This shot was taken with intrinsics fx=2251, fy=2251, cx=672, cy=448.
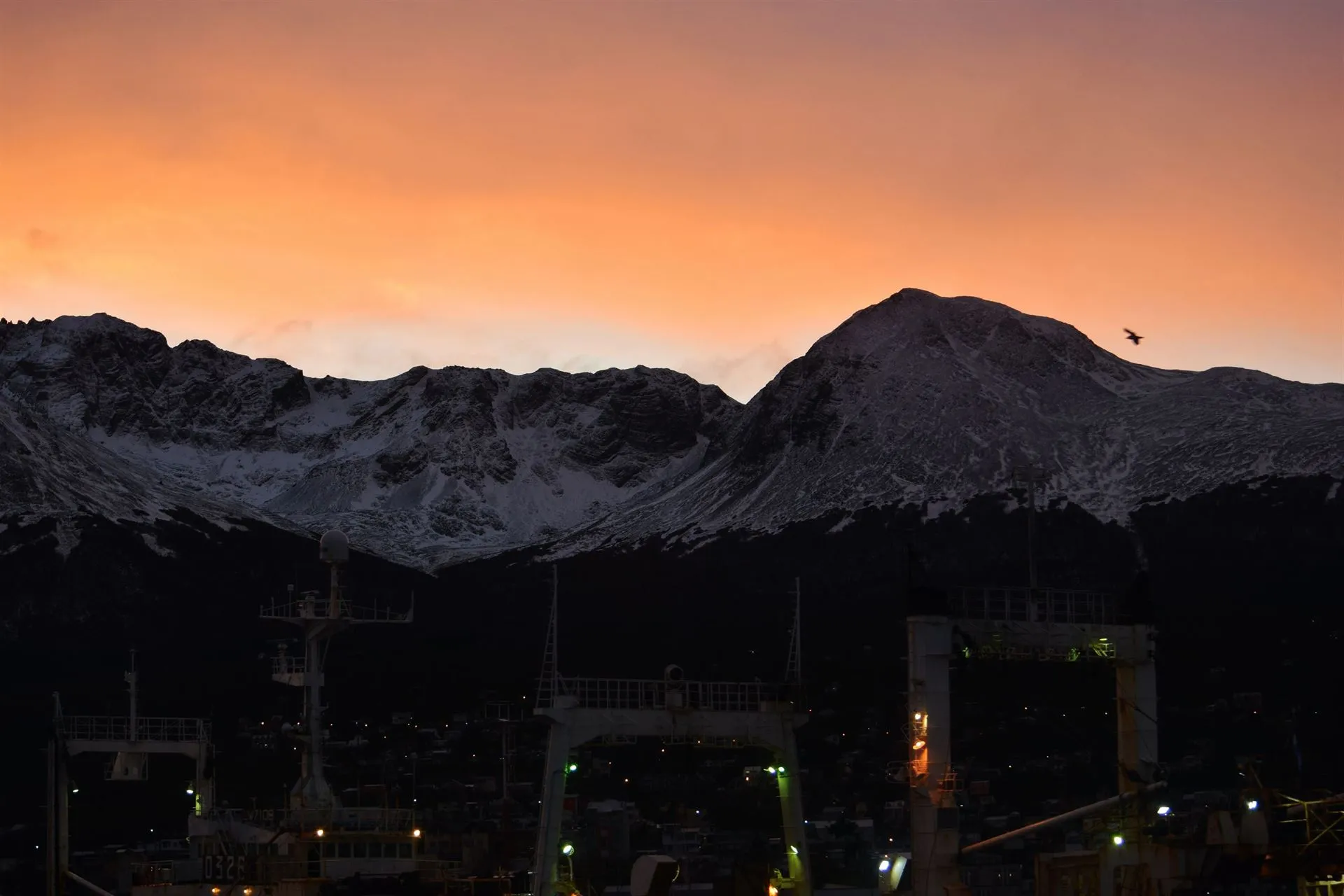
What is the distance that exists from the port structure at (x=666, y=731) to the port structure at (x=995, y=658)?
590 cm

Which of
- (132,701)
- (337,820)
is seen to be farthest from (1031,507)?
(132,701)

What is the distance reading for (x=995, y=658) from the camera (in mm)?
69938

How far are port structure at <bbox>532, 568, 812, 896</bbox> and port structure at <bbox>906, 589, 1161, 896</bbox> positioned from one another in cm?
590

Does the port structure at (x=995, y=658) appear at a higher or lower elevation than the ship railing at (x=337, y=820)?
higher

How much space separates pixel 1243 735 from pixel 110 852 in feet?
329

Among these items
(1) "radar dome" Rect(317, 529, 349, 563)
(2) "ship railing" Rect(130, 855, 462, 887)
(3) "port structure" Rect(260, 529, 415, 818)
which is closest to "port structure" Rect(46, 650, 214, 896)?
(2) "ship railing" Rect(130, 855, 462, 887)

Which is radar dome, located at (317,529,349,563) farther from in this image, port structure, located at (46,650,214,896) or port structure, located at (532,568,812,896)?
port structure, located at (46,650,214,896)

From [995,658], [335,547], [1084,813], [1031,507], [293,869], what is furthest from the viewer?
[335,547]

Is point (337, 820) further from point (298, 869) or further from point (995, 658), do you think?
point (995, 658)

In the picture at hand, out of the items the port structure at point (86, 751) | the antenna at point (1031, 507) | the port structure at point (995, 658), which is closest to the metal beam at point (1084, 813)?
the port structure at point (995, 658)

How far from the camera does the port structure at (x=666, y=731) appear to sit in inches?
2672

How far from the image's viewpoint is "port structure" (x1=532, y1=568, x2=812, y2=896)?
67.9 meters

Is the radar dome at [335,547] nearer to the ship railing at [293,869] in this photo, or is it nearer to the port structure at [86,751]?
the ship railing at [293,869]

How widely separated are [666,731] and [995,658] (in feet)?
34.4
